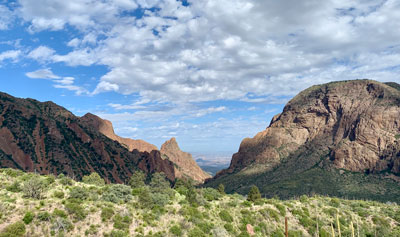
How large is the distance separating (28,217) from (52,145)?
11890 cm

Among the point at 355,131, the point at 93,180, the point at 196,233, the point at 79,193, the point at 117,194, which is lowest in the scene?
the point at 196,233

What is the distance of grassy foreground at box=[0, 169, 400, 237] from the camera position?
2569 centimetres

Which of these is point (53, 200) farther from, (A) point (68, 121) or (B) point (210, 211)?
(A) point (68, 121)

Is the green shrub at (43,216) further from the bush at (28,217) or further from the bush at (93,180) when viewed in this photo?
the bush at (93,180)

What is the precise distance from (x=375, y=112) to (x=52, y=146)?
179678mm

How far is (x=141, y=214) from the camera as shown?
31.3 metres

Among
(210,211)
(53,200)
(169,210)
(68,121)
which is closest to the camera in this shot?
(53,200)

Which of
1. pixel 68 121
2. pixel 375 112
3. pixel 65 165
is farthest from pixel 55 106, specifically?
pixel 375 112

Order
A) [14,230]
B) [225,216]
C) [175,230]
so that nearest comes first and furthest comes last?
[14,230] < [175,230] < [225,216]

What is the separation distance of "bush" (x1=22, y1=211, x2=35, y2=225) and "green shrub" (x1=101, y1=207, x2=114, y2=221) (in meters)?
6.49

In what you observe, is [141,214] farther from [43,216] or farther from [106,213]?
[43,216]

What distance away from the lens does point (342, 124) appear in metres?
177

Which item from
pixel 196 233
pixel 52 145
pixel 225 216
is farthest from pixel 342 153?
pixel 52 145

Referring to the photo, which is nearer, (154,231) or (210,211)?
(154,231)
